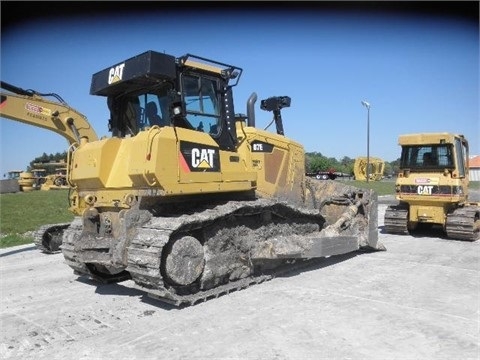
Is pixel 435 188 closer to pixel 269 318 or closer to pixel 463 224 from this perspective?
pixel 463 224

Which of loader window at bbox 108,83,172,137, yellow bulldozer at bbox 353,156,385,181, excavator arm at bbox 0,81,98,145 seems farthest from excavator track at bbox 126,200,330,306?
yellow bulldozer at bbox 353,156,385,181

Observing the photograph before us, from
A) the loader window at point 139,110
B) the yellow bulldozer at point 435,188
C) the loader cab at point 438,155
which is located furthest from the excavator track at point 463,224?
the loader window at point 139,110

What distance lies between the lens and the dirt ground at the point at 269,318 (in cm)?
415

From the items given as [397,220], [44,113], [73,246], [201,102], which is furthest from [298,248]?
[44,113]

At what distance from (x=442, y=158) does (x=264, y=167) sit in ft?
18.6

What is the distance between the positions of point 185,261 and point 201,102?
233 centimetres

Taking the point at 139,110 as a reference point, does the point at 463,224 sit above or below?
below

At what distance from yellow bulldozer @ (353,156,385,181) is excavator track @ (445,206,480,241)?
108 ft

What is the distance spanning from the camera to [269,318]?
196 inches

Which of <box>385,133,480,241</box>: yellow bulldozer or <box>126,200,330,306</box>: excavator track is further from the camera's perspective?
<box>385,133,480,241</box>: yellow bulldozer

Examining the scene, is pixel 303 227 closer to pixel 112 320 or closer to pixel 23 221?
pixel 112 320

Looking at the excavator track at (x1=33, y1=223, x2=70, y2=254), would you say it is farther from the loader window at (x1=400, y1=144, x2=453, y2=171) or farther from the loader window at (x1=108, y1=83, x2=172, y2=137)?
Answer: the loader window at (x1=400, y1=144, x2=453, y2=171)

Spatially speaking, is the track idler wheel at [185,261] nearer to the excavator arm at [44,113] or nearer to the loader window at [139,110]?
the loader window at [139,110]

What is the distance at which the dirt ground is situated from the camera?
13.6 feet
